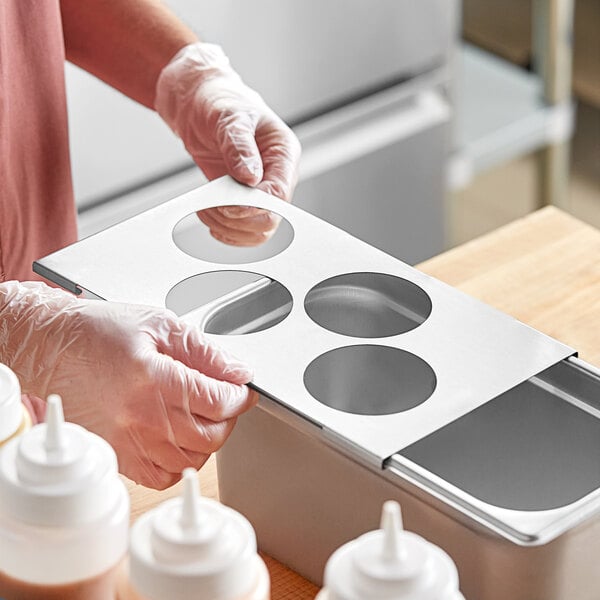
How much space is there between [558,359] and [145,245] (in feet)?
1.19

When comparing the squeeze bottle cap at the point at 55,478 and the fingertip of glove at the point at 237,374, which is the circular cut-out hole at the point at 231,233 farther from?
the squeeze bottle cap at the point at 55,478

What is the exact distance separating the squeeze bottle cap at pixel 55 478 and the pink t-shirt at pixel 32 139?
0.71 metres

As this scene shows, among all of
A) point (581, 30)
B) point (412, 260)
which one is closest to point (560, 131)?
point (581, 30)

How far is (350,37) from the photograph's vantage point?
215cm

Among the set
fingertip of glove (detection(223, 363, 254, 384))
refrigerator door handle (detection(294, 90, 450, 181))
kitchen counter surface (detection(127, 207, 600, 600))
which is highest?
fingertip of glove (detection(223, 363, 254, 384))

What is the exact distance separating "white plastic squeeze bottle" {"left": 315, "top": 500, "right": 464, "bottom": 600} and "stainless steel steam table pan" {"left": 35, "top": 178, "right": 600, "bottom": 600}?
0.17 m

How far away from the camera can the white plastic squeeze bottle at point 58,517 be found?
0.59 metres

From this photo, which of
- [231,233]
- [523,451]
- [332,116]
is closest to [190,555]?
[523,451]

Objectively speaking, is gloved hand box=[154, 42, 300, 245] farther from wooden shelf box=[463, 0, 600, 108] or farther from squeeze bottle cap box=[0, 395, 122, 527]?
wooden shelf box=[463, 0, 600, 108]

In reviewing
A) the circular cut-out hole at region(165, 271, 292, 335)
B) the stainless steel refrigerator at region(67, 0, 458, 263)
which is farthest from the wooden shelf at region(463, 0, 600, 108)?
the circular cut-out hole at region(165, 271, 292, 335)

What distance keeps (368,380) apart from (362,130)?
1326 millimetres

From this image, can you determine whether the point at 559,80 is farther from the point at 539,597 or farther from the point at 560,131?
the point at 539,597

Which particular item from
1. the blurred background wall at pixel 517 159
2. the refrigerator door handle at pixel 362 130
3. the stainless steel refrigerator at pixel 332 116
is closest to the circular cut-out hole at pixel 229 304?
the stainless steel refrigerator at pixel 332 116

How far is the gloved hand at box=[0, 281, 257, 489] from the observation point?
90cm
